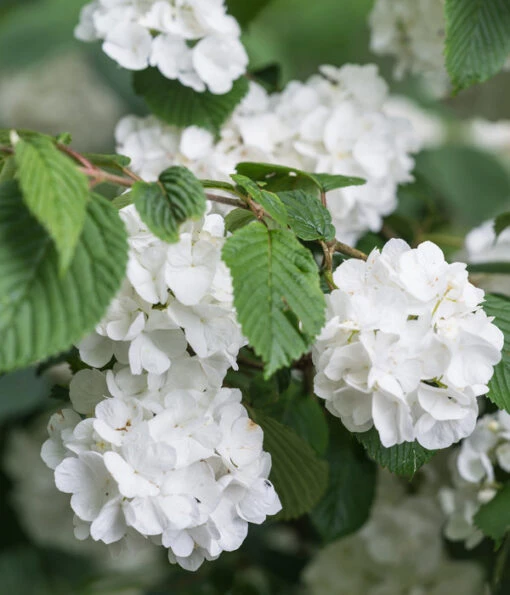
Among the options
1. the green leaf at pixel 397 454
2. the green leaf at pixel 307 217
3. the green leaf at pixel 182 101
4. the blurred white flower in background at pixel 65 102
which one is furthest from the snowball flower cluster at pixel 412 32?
the blurred white flower in background at pixel 65 102

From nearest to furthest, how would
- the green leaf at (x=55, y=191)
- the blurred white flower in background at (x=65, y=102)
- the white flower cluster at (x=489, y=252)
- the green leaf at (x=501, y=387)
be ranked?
the green leaf at (x=55, y=191)
the green leaf at (x=501, y=387)
the white flower cluster at (x=489, y=252)
the blurred white flower in background at (x=65, y=102)

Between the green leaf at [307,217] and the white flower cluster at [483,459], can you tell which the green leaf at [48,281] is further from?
the white flower cluster at [483,459]

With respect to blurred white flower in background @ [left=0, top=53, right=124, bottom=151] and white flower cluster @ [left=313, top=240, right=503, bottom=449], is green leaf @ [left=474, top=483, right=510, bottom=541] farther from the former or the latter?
blurred white flower in background @ [left=0, top=53, right=124, bottom=151]

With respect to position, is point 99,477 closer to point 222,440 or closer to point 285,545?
point 222,440

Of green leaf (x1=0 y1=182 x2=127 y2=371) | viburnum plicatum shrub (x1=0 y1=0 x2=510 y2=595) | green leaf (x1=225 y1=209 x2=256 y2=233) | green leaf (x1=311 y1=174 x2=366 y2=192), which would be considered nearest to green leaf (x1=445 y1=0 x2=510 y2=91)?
viburnum plicatum shrub (x1=0 y1=0 x2=510 y2=595)

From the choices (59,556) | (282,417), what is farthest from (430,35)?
(59,556)

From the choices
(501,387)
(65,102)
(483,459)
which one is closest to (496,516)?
(483,459)

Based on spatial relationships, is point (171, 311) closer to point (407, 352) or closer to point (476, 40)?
point (407, 352)
